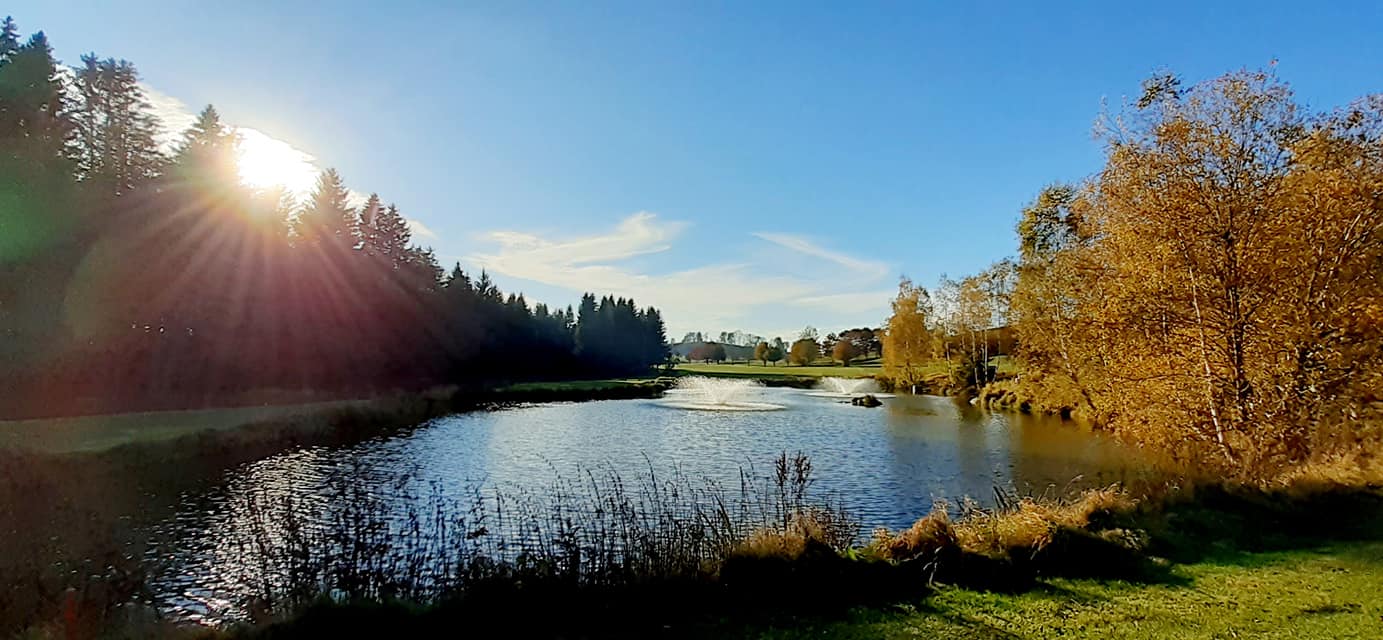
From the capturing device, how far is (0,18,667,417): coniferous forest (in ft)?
75.5

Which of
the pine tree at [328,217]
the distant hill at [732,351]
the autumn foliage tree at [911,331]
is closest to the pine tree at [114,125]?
the pine tree at [328,217]

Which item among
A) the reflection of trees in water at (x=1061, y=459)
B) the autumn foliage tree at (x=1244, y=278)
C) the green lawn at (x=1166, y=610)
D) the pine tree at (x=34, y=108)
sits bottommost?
the reflection of trees in water at (x=1061, y=459)

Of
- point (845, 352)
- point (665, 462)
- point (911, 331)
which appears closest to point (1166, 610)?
point (665, 462)

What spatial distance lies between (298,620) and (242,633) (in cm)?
35

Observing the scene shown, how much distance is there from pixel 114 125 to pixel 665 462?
31308mm

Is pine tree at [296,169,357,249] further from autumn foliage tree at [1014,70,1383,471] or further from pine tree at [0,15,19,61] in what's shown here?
autumn foliage tree at [1014,70,1383,471]

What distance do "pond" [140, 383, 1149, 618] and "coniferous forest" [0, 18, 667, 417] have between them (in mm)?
10870

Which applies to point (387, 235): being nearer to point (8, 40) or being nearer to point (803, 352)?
point (8, 40)

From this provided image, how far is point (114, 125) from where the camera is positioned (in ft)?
102

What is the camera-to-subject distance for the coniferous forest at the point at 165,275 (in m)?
23.0

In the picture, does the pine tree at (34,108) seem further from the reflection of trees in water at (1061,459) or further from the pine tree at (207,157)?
the reflection of trees in water at (1061,459)

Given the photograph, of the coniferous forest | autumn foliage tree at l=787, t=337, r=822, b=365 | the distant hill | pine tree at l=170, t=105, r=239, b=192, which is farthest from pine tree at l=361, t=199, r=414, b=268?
the distant hill

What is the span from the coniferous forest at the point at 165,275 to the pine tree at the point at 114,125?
7cm

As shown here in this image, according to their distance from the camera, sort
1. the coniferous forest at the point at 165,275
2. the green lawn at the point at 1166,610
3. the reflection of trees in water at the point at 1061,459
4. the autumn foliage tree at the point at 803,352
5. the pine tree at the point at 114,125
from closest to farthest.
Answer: the green lawn at the point at 1166,610 → the reflection of trees in water at the point at 1061,459 → the coniferous forest at the point at 165,275 → the pine tree at the point at 114,125 → the autumn foliage tree at the point at 803,352
